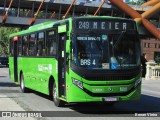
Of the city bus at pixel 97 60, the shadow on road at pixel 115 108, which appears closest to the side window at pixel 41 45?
the city bus at pixel 97 60

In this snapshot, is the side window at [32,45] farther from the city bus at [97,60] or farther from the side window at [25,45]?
the city bus at [97,60]

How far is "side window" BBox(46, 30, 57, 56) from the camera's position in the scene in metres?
13.9

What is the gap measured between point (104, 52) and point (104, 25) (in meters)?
0.84

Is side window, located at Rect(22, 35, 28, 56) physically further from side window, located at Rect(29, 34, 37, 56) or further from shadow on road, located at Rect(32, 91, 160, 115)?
shadow on road, located at Rect(32, 91, 160, 115)

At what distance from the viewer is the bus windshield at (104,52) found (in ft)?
39.1

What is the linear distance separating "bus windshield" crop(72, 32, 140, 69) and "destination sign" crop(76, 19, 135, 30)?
23cm

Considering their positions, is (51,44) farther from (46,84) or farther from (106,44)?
(106,44)

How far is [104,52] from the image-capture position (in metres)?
12.1

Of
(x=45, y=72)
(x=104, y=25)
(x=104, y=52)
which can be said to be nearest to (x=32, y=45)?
(x=45, y=72)

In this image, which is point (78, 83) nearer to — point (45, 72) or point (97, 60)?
point (97, 60)

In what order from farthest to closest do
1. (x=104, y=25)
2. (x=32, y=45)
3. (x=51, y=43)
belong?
(x=32, y=45), (x=51, y=43), (x=104, y=25)

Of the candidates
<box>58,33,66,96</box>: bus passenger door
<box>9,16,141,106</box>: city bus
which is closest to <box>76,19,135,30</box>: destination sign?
<box>9,16,141,106</box>: city bus

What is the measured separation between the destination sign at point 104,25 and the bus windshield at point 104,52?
23 cm

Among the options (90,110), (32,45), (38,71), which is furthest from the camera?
(32,45)
